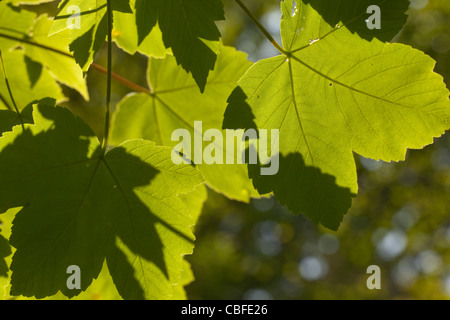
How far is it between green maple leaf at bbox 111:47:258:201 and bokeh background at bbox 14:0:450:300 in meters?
8.78

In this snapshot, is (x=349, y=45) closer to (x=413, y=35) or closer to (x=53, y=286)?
(x=53, y=286)

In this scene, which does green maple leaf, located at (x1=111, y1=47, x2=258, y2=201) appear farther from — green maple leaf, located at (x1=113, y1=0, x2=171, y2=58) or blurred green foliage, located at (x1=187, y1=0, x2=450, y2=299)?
blurred green foliage, located at (x1=187, y1=0, x2=450, y2=299)

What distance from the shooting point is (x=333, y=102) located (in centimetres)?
142

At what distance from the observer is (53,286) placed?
1.31m

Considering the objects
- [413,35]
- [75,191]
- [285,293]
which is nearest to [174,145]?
[75,191]

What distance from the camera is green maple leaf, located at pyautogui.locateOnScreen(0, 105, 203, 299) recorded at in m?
1.30

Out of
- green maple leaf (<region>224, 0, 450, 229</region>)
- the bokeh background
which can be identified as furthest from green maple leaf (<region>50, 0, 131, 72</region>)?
the bokeh background

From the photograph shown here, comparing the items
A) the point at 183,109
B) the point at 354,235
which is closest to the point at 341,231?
the point at 354,235

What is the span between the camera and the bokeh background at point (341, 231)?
11734 mm

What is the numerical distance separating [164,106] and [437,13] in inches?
466

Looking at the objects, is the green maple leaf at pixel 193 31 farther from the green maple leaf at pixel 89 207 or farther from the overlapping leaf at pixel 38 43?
the overlapping leaf at pixel 38 43

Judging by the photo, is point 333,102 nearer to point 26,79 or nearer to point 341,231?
point 26,79

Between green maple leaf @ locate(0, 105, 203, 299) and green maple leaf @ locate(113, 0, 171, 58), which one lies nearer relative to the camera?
green maple leaf @ locate(0, 105, 203, 299)

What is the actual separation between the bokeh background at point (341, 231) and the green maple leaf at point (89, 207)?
369 inches
